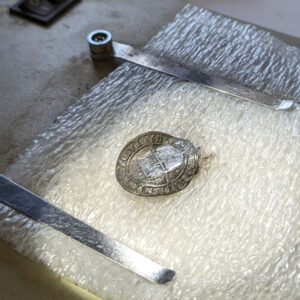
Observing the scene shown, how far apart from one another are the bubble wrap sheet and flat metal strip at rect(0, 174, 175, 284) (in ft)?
0.06

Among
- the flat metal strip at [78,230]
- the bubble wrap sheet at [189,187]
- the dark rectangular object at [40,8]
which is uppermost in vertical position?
the dark rectangular object at [40,8]

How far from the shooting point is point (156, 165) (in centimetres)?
99

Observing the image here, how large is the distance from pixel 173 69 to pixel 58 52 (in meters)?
0.41

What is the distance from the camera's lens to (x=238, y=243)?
2.90 ft

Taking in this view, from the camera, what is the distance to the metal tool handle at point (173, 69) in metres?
1.12

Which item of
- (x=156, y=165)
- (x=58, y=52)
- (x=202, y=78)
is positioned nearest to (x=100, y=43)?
(x=58, y=52)

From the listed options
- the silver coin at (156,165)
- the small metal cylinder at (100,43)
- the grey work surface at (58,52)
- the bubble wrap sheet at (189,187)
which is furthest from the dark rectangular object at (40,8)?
the silver coin at (156,165)

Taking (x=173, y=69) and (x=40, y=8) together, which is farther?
(x=40, y=8)

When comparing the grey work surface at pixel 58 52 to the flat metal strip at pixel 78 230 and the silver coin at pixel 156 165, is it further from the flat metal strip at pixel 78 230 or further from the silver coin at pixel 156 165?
the silver coin at pixel 156 165

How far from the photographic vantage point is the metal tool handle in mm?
1119

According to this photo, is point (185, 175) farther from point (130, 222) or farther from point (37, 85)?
point (37, 85)

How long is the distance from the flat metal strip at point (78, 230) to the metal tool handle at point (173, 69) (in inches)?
21.0

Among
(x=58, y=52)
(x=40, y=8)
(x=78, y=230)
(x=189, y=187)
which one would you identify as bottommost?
(x=78, y=230)

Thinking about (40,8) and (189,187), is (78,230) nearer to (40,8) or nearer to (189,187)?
(189,187)
